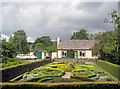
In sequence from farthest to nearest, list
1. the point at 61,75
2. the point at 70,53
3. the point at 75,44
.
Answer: the point at 75,44 → the point at 70,53 → the point at 61,75

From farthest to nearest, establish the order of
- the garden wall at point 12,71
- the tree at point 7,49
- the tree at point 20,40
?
the tree at point 20,40 < the tree at point 7,49 < the garden wall at point 12,71

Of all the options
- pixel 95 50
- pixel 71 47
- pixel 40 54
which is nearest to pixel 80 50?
pixel 71 47

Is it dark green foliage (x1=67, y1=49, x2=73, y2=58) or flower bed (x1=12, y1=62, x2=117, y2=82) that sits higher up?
dark green foliage (x1=67, y1=49, x2=73, y2=58)

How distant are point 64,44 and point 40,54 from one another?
9.02 meters

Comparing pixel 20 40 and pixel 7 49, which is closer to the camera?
pixel 7 49

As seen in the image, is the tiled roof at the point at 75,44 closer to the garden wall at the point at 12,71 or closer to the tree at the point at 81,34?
the garden wall at the point at 12,71

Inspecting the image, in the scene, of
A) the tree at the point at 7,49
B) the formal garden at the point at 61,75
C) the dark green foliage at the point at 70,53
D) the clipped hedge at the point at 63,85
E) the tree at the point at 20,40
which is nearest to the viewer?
the clipped hedge at the point at 63,85

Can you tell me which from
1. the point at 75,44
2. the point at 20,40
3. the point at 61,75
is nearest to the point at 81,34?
the point at 20,40

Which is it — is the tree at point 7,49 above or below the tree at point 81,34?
below

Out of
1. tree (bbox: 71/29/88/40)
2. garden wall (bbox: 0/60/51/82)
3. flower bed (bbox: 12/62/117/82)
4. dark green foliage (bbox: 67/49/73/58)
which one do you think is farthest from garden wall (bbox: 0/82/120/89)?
tree (bbox: 71/29/88/40)

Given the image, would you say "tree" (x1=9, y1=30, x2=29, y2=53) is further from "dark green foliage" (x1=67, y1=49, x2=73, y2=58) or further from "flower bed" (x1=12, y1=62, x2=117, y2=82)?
"flower bed" (x1=12, y1=62, x2=117, y2=82)

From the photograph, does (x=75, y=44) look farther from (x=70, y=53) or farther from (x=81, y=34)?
(x=81, y=34)

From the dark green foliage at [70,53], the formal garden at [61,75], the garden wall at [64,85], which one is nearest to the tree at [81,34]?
the dark green foliage at [70,53]

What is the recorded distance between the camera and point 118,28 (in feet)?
40.6
